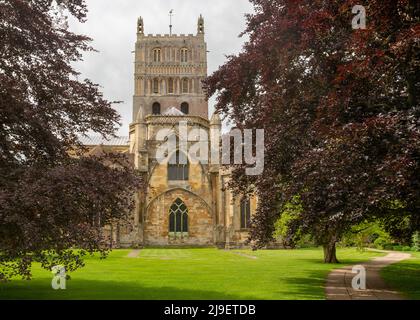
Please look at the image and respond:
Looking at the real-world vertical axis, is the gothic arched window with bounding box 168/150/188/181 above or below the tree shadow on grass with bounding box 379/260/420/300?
above

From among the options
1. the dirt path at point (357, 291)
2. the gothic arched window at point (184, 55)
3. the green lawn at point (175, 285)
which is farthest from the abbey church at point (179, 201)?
the dirt path at point (357, 291)

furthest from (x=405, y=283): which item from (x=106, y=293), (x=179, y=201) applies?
(x=179, y=201)

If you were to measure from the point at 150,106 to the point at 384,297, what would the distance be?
215 ft

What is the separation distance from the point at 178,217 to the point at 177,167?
5295mm

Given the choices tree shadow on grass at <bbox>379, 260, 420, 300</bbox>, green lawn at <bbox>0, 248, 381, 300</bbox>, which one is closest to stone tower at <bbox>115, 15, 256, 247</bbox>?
green lawn at <bbox>0, 248, 381, 300</bbox>

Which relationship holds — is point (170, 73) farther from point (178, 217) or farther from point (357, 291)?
point (357, 291)

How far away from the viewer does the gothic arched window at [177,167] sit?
54.3 m

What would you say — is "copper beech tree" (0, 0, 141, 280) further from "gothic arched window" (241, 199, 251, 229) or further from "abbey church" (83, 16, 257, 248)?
"gothic arched window" (241, 199, 251, 229)

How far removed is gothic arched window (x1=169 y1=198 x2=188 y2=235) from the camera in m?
53.3

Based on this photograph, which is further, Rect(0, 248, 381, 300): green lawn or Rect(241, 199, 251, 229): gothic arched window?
Rect(241, 199, 251, 229): gothic arched window

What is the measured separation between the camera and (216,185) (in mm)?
54125

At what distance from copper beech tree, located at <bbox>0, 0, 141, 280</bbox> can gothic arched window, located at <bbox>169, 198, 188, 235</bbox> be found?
38.9 m
